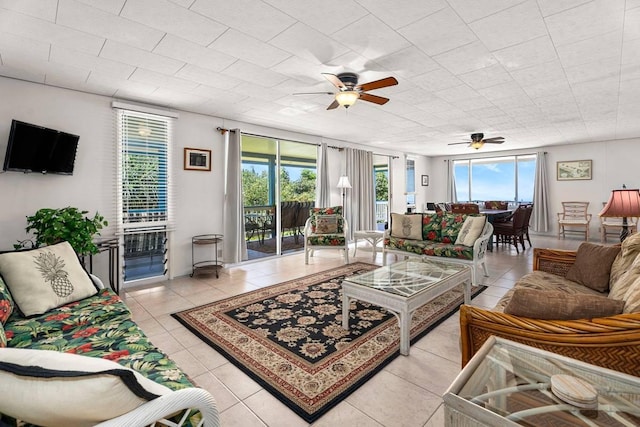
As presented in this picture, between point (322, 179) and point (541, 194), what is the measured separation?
613 centimetres

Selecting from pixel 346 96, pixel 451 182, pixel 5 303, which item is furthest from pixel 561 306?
pixel 451 182

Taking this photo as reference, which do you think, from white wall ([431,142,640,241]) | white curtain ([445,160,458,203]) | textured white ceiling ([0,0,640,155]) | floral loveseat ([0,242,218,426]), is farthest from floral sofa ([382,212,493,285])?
white curtain ([445,160,458,203])

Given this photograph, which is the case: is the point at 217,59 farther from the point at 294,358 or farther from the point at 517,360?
the point at 517,360

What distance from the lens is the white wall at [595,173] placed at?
7.04 metres

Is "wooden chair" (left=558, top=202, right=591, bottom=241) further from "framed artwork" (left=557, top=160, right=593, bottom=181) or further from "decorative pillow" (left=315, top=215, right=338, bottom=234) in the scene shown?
"decorative pillow" (left=315, top=215, right=338, bottom=234)

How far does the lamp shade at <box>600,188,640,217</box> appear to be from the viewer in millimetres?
2797

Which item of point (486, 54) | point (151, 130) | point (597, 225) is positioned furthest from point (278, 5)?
point (597, 225)

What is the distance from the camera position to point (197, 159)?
15.1ft

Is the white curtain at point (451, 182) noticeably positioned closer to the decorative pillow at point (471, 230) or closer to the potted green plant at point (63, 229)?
the decorative pillow at point (471, 230)

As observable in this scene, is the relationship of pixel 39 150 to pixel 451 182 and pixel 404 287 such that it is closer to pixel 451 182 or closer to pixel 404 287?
pixel 404 287

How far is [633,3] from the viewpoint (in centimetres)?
201

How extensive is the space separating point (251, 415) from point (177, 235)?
336cm

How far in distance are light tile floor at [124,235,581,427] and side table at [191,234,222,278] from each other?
0.48 m

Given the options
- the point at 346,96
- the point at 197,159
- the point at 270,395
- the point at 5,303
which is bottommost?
the point at 270,395
